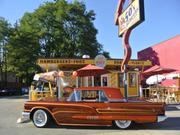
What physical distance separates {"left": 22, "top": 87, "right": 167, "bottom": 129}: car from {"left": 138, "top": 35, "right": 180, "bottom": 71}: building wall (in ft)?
58.7

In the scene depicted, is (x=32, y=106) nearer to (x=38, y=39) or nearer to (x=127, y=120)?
(x=127, y=120)

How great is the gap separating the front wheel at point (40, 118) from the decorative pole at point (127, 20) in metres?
3.24

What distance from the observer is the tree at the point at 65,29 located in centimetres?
5103

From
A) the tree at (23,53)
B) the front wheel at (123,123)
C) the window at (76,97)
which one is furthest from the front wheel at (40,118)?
the tree at (23,53)

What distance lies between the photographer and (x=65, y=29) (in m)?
52.1

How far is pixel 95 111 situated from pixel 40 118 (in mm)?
2068

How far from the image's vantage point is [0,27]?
56688 millimetres

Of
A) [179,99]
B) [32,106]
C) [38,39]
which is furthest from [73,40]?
[32,106]

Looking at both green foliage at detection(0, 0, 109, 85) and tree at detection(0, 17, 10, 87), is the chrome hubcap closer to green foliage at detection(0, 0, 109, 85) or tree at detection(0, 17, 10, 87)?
green foliage at detection(0, 0, 109, 85)

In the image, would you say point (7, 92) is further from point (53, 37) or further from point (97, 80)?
point (97, 80)

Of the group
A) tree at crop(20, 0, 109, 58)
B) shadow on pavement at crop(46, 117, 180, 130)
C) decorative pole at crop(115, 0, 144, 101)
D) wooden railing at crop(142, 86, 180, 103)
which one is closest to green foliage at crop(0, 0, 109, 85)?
tree at crop(20, 0, 109, 58)

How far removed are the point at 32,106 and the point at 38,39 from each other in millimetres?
39696

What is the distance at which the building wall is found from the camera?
101 ft

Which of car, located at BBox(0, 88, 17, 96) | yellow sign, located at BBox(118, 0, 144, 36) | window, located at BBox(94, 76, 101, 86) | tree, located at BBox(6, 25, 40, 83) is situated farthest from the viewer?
car, located at BBox(0, 88, 17, 96)
